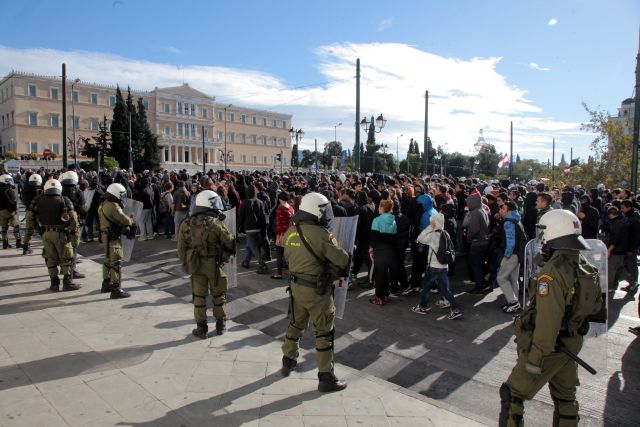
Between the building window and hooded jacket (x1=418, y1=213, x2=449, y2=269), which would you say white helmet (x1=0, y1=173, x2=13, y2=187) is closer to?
hooded jacket (x1=418, y1=213, x2=449, y2=269)

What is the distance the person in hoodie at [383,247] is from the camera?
7.64 meters

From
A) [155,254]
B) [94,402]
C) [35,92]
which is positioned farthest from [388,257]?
[35,92]

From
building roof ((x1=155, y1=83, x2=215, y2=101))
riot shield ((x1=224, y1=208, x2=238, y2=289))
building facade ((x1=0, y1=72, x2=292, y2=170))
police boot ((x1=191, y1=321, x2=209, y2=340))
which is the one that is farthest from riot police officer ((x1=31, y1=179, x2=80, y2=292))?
building roof ((x1=155, y1=83, x2=215, y2=101))

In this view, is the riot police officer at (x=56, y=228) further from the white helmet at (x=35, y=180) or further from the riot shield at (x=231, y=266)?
the white helmet at (x=35, y=180)

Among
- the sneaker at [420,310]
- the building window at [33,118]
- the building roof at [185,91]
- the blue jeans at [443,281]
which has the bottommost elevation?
the sneaker at [420,310]

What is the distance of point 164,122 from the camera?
94062 millimetres

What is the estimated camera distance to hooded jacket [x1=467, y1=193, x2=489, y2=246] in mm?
8102

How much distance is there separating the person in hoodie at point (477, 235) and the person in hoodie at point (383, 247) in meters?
1.54

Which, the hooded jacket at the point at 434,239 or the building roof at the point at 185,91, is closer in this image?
the hooded jacket at the point at 434,239

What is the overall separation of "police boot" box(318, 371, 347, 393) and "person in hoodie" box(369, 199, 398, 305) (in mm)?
3300

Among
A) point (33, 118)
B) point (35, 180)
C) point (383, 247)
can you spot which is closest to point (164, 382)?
point (383, 247)

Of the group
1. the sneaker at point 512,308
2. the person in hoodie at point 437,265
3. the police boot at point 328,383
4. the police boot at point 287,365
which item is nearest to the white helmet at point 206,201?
the police boot at point 287,365

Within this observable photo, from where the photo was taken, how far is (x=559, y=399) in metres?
3.48

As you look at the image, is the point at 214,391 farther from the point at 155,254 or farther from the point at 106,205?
the point at 155,254
